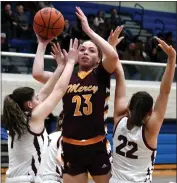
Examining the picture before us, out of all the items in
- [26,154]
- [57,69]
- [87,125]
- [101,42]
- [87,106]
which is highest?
[101,42]

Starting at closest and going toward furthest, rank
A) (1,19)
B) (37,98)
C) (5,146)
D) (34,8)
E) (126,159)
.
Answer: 1. (126,159)
2. (37,98)
3. (5,146)
4. (1,19)
5. (34,8)

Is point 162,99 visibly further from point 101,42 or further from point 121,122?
point 101,42

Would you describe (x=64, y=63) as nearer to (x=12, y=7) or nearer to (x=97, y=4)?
(x=12, y=7)

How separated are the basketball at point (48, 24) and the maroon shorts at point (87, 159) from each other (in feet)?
2.96

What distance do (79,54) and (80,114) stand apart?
0.45m

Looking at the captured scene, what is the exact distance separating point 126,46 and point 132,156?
691cm

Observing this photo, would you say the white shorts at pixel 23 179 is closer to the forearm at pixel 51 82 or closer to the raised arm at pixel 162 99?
the forearm at pixel 51 82

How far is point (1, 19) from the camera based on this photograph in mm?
8383

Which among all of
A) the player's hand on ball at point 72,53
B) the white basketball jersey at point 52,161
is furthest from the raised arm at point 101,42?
the white basketball jersey at point 52,161

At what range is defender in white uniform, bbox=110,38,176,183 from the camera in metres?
3.02

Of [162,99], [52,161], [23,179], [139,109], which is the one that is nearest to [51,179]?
[52,161]

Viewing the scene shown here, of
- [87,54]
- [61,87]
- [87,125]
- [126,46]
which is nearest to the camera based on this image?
[61,87]

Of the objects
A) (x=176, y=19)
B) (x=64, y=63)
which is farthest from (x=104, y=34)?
(x=64, y=63)

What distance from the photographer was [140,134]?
10.0 feet
